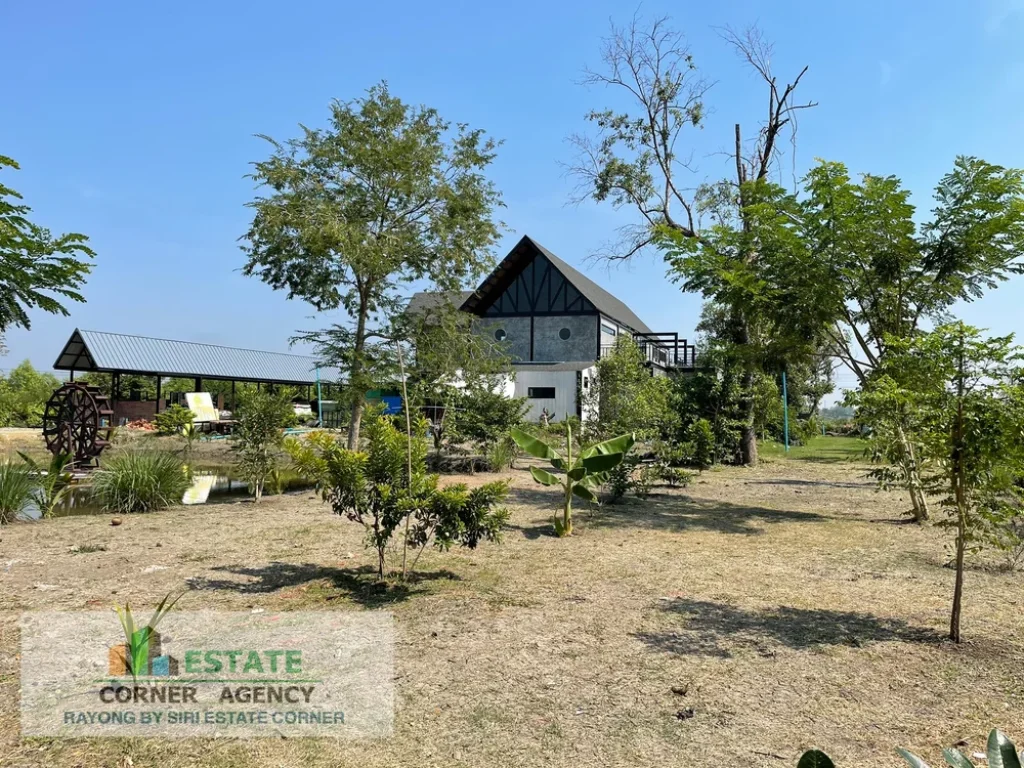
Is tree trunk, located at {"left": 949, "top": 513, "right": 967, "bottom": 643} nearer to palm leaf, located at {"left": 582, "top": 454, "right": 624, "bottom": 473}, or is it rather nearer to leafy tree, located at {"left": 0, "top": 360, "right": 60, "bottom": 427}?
palm leaf, located at {"left": 582, "top": 454, "right": 624, "bottom": 473}

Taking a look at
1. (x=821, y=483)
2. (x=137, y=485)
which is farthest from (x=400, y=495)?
(x=821, y=483)

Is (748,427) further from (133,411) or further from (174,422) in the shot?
(133,411)

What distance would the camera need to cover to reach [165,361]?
103 feet

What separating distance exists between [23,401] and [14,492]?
2938cm

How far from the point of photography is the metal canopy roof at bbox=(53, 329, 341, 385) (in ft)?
94.4

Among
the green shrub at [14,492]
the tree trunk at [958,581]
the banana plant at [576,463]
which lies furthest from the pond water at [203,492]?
the tree trunk at [958,581]

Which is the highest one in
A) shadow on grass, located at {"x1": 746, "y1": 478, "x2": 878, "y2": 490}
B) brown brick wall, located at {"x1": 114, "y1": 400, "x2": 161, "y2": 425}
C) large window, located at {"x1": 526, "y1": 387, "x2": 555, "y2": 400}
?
large window, located at {"x1": 526, "y1": 387, "x2": 555, "y2": 400}

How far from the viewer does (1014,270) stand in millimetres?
9852

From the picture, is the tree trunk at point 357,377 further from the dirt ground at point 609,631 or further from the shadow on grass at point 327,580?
the shadow on grass at point 327,580

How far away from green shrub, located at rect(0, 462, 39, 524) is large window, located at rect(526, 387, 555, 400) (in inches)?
953

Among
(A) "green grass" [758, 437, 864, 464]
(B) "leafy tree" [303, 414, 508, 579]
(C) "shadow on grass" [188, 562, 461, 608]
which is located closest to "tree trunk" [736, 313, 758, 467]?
(A) "green grass" [758, 437, 864, 464]

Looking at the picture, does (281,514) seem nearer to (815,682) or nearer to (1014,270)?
(815,682)

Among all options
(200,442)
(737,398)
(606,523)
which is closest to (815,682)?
(606,523)

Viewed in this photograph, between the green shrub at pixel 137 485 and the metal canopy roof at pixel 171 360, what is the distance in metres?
13.7
